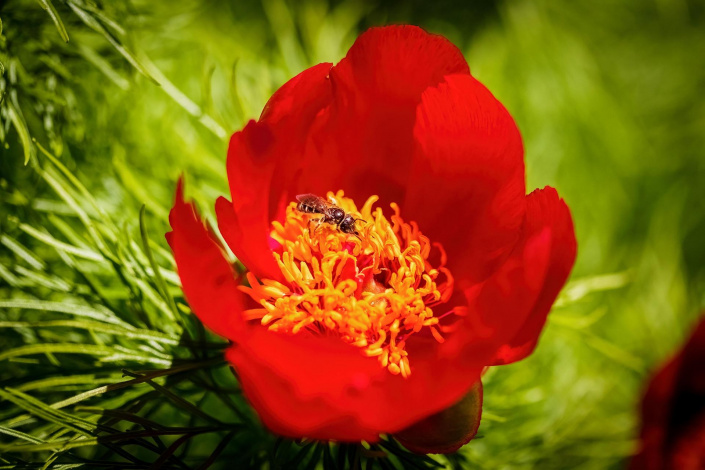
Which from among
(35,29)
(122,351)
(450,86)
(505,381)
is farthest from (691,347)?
(35,29)

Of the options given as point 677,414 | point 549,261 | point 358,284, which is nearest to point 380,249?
point 358,284

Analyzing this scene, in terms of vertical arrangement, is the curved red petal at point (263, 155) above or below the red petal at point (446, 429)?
above

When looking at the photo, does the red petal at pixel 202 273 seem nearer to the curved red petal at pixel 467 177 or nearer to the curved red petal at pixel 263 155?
the curved red petal at pixel 263 155

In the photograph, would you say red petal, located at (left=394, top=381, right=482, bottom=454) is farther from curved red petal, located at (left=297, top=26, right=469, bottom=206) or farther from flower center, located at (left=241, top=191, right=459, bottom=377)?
curved red petal, located at (left=297, top=26, right=469, bottom=206)

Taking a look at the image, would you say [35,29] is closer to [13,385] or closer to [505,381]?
[13,385]

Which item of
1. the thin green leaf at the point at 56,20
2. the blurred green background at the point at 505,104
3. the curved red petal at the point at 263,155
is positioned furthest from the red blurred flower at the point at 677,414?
the thin green leaf at the point at 56,20

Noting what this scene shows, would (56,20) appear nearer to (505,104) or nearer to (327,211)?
(327,211)

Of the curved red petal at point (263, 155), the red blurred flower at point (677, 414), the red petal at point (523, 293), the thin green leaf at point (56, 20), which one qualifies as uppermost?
the thin green leaf at point (56, 20)
